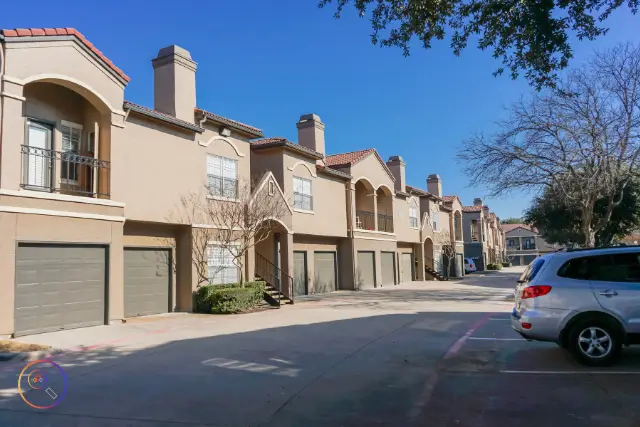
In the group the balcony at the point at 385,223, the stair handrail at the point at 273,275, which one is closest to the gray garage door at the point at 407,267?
the balcony at the point at 385,223

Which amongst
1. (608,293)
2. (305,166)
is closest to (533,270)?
(608,293)

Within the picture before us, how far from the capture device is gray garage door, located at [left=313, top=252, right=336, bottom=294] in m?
25.5

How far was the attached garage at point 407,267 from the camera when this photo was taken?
35875mm

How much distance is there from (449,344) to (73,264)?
362 inches

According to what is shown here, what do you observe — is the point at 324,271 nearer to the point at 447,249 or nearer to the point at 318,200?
the point at 318,200

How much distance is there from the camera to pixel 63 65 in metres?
12.8

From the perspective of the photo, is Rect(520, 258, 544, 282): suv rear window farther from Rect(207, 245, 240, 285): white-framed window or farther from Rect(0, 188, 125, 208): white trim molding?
Rect(207, 245, 240, 285): white-framed window

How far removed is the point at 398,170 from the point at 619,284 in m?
28.0

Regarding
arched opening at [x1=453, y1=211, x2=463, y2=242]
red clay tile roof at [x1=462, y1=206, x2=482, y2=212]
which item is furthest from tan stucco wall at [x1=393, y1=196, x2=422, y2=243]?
red clay tile roof at [x1=462, y1=206, x2=482, y2=212]

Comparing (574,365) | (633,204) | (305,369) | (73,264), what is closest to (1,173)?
(73,264)

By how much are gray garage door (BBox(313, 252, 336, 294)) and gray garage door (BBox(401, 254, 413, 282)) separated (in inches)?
388

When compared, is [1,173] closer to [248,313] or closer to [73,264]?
[73,264]

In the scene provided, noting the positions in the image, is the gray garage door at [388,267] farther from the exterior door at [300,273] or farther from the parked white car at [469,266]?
the parked white car at [469,266]

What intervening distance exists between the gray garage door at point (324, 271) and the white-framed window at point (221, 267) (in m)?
7.17
